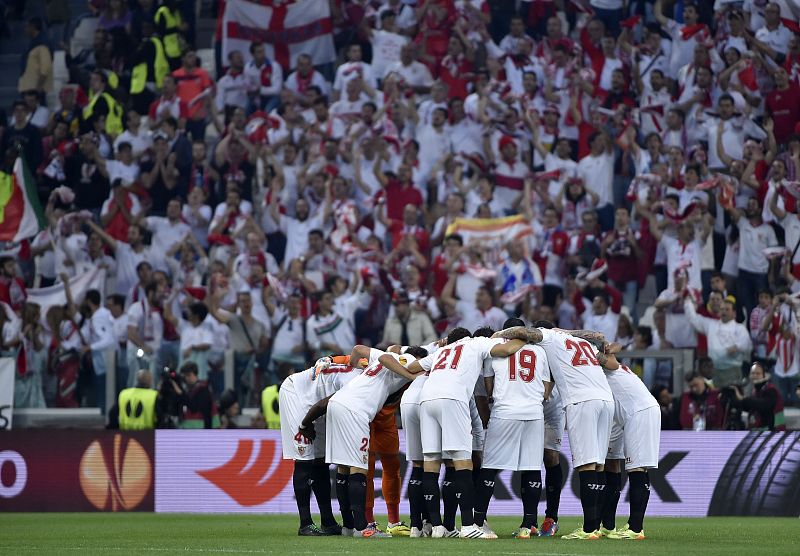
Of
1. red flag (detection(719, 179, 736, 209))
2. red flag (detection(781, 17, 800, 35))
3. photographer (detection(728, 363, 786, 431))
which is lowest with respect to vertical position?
photographer (detection(728, 363, 786, 431))

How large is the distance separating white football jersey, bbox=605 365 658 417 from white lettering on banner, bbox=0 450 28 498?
10359 mm

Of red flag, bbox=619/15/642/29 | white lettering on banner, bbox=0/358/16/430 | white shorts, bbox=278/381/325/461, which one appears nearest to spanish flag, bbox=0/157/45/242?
white lettering on banner, bbox=0/358/16/430

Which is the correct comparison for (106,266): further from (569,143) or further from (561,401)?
(561,401)

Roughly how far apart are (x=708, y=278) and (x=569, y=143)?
3821mm

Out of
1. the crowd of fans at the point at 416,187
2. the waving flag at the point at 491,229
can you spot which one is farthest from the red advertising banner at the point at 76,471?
the waving flag at the point at 491,229

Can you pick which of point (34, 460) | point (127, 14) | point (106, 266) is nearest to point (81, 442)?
point (34, 460)

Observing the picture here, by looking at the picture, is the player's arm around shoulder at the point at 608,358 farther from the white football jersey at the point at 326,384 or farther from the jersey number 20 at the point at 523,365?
the white football jersey at the point at 326,384

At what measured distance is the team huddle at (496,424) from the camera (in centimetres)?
1491

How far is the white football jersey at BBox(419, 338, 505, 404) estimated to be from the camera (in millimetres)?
14969

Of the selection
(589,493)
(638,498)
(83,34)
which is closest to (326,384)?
(589,493)

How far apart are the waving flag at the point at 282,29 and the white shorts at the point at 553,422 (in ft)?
46.0

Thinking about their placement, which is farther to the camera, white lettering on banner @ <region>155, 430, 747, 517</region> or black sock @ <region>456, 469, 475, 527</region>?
white lettering on banner @ <region>155, 430, 747, 517</region>

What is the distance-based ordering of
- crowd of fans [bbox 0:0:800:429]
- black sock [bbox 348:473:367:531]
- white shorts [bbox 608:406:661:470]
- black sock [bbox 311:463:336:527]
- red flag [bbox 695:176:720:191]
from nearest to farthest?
white shorts [bbox 608:406:661:470], black sock [bbox 348:473:367:531], black sock [bbox 311:463:336:527], crowd of fans [bbox 0:0:800:429], red flag [bbox 695:176:720:191]

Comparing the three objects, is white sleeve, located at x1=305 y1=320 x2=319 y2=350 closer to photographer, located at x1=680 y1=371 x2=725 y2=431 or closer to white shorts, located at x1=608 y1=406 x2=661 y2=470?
photographer, located at x1=680 y1=371 x2=725 y2=431
